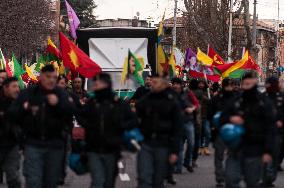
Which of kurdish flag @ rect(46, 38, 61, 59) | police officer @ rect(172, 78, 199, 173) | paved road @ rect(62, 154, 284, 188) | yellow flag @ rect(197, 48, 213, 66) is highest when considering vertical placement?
kurdish flag @ rect(46, 38, 61, 59)

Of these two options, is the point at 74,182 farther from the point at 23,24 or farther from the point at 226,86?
the point at 23,24

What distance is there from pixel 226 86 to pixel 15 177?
4.50 m

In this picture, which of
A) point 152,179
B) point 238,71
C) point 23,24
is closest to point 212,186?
point 152,179

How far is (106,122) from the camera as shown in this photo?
380 inches

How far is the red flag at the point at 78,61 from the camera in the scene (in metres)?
18.2

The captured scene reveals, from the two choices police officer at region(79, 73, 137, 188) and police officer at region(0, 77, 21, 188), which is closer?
police officer at region(79, 73, 137, 188)

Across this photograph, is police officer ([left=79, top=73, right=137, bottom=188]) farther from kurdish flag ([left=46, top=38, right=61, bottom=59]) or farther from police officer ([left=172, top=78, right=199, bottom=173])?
kurdish flag ([left=46, top=38, right=61, bottom=59])

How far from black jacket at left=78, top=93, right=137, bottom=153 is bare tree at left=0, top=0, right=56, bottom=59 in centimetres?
3696

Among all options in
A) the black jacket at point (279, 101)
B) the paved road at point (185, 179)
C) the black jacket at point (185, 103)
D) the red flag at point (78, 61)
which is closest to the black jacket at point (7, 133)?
the paved road at point (185, 179)

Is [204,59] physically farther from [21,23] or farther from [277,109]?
[21,23]

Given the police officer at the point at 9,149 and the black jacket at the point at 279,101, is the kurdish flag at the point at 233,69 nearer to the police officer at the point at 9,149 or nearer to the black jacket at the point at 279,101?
the black jacket at the point at 279,101

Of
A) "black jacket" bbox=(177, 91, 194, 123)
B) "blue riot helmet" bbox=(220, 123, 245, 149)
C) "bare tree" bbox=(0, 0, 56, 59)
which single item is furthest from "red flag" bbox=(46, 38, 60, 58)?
"bare tree" bbox=(0, 0, 56, 59)

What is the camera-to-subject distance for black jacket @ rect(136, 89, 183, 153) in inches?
402

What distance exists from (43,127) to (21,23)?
4070 cm
